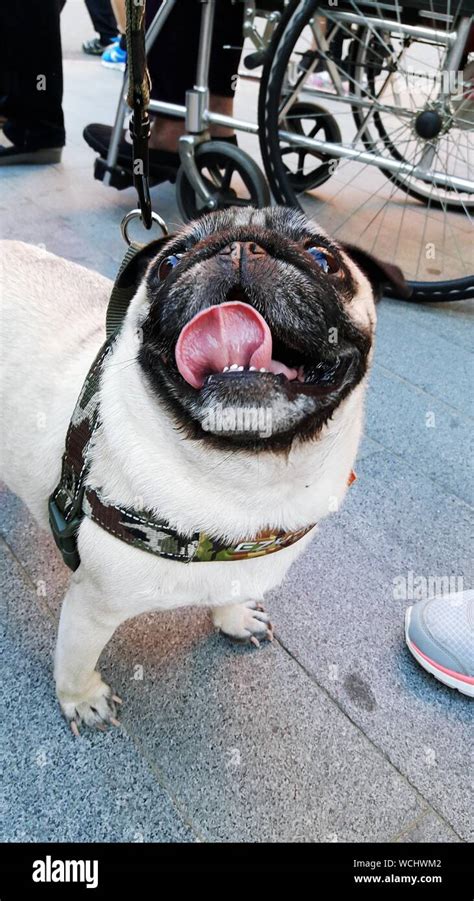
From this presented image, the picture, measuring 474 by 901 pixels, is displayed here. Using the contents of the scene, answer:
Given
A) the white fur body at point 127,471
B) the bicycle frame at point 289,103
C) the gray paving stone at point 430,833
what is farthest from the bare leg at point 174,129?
the gray paving stone at point 430,833

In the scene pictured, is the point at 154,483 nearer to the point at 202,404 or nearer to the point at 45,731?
the point at 202,404

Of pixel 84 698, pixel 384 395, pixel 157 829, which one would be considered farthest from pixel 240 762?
pixel 384 395

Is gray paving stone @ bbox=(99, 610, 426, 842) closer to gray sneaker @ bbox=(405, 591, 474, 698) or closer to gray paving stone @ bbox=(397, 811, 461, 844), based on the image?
gray paving stone @ bbox=(397, 811, 461, 844)

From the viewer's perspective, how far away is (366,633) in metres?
1.51

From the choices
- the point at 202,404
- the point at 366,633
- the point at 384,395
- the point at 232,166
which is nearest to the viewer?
the point at 202,404

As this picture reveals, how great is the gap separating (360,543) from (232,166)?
1.92 meters

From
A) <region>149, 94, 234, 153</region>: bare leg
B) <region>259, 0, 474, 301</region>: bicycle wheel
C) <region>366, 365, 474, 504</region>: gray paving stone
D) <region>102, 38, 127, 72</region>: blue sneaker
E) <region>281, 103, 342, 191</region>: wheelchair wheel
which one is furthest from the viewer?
<region>102, 38, 127, 72</region>: blue sneaker

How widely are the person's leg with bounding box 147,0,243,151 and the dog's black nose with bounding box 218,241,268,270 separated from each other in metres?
2.64

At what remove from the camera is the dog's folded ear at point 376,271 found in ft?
3.88

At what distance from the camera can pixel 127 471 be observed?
3.24 feet

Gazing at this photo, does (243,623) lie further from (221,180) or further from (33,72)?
(33,72)

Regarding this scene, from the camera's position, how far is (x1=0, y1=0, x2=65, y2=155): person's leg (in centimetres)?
331

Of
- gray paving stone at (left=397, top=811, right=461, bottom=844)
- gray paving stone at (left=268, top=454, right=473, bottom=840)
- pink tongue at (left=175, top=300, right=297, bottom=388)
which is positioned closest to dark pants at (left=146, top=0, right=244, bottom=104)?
gray paving stone at (left=268, top=454, right=473, bottom=840)
